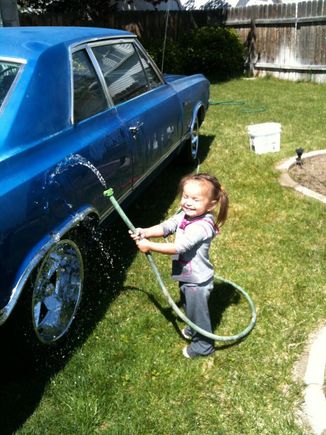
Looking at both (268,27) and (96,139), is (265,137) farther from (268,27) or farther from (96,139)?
(268,27)

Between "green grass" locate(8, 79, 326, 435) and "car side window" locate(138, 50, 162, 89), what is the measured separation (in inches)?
49.6

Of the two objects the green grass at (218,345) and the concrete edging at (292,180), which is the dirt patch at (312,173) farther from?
the green grass at (218,345)

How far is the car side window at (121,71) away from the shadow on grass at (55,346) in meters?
1.17

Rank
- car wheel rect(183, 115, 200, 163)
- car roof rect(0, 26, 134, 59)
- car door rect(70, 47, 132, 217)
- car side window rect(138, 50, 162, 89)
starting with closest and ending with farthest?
1. car roof rect(0, 26, 134, 59)
2. car door rect(70, 47, 132, 217)
3. car side window rect(138, 50, 162, 89)
4. car wheel rect(183, 115, 200, 163)

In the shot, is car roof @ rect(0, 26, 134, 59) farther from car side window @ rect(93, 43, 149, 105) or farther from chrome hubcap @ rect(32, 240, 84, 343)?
chrome hubcap @ rect(32, 240, 84, 343)

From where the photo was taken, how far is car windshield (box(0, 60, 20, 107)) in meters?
2.81

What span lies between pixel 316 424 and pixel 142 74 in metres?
3.43

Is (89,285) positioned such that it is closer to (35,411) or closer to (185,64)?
(35,411)

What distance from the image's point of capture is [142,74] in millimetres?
4762

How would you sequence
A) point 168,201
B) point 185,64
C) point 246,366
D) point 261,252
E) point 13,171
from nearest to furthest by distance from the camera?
point 13,171
point 246,366
point 261,252
point 168,201
point 185,64

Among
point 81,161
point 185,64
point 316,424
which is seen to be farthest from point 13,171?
point 185,64

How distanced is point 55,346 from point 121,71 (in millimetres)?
2374

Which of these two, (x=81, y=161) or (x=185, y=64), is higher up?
(x=81, y=161)

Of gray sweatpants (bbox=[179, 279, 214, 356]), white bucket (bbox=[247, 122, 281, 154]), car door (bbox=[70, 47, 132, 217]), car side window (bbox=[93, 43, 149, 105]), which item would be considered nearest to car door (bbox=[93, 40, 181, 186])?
car side window (bbox=[93, 43, 149, 105])
